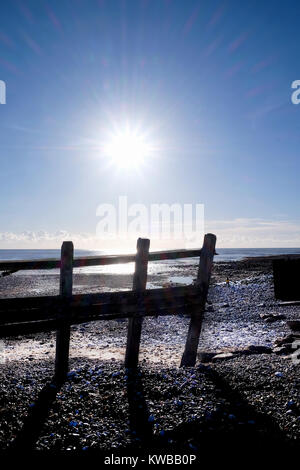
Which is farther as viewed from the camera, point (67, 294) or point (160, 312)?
point (160, 312)

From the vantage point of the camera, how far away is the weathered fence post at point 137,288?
6.64 metres

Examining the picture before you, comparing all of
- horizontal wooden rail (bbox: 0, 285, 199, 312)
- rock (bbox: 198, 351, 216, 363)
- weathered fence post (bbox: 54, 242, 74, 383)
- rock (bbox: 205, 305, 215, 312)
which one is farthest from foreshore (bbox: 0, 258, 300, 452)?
rock (bbox: 205, 305, 215, 312)

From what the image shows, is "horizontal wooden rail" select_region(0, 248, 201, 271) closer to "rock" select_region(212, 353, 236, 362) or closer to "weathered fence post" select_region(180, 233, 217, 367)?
"weathered fence post" select_region(180, 233, 217, 367)

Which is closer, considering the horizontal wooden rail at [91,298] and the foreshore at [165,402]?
the foreshore at [165,402]

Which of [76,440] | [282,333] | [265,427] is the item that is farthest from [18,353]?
[282,333]

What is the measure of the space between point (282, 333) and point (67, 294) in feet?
29.5

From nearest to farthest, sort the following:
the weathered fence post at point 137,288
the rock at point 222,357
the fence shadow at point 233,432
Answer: the fence shadow at point 233,432
the weathered fence post at point 137,288
the rock at point 222,357

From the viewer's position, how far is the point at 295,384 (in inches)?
219

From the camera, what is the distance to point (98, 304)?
6.14 m

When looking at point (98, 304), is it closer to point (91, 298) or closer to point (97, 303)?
point (97, 303)

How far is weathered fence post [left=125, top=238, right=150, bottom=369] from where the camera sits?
21.8 ft

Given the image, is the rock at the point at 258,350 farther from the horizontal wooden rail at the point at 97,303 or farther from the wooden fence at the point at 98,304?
the horizontal wooden rail at the point at 97,303

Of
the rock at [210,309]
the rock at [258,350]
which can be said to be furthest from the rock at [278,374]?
the rock at [210,309]
